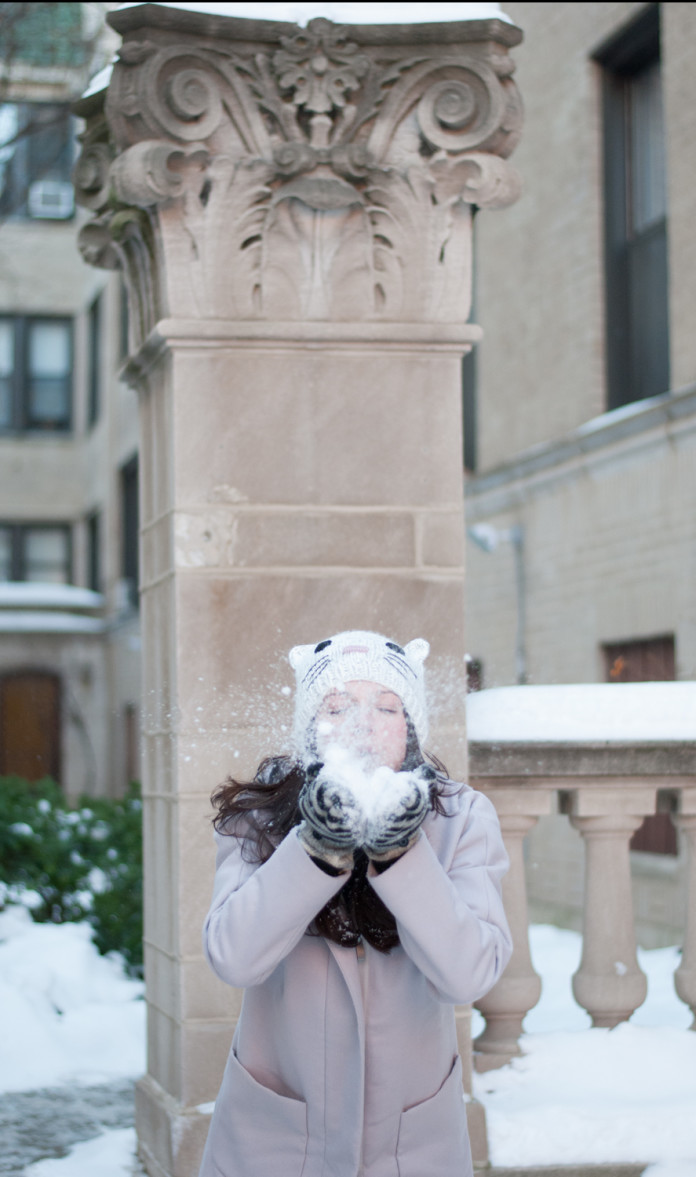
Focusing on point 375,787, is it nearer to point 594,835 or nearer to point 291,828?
point 291,828

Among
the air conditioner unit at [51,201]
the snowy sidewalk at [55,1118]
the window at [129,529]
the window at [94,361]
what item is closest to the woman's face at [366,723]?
the snowy sidewalk at [55,1118]

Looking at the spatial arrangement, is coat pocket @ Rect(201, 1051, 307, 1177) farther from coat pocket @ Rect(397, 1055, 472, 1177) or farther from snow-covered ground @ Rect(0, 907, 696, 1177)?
snow-covered ground @ Rect(0, 907, 696, 1177)

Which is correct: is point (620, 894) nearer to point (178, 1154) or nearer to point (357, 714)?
point (178, 1154)

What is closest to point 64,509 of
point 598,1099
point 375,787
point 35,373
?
point 35,373

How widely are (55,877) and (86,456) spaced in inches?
787

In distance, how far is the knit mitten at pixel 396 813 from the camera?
2.12m

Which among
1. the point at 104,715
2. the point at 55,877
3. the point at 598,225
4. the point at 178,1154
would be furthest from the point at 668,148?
the point at 104,715

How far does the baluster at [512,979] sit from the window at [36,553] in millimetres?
23074

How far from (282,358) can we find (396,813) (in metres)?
2.09

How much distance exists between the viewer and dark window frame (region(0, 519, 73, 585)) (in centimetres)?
2617

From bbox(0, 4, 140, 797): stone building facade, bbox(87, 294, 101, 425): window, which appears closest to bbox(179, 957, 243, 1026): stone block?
bbox(0, 4, 140, 797): stone building facade

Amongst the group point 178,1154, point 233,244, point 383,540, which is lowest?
point 178,1154

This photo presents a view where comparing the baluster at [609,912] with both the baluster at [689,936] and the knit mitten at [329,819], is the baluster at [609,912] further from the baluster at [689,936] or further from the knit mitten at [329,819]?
the knit mitten at [329,819]

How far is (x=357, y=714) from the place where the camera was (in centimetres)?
227
